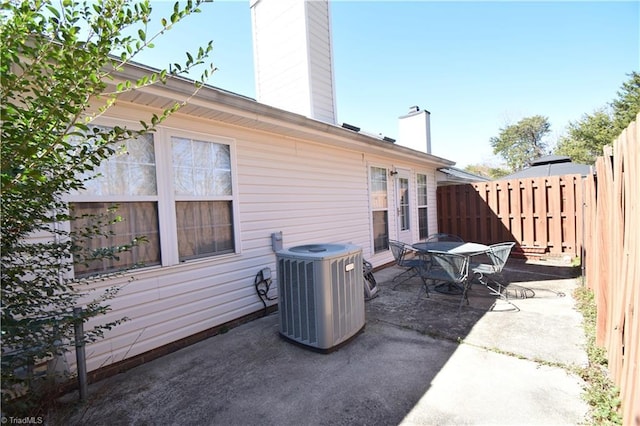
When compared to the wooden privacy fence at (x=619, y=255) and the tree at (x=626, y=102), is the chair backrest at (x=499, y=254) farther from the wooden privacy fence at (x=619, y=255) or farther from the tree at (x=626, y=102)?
the tree at (x=626, y=102)

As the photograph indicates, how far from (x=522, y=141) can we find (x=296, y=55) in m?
30.6

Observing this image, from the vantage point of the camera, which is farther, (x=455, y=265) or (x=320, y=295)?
(x=455, y=265)

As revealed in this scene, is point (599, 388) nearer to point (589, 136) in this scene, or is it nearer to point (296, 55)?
point (296, 55)

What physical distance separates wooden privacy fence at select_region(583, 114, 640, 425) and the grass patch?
0.07 metres

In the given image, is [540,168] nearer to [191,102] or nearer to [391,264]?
[391,264]

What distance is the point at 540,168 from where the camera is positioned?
9188 mm

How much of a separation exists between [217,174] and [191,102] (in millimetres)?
→ 920

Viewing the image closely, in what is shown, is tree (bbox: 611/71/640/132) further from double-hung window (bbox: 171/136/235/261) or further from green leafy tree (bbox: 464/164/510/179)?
double-hung window (bbox: 171/136/235/261)

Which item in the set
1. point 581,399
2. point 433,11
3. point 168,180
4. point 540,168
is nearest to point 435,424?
point 581,399

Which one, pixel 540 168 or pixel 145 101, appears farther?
pixel 540 168

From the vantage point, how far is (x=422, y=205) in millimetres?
8070

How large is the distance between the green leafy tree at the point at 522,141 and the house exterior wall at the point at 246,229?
94.9 ft

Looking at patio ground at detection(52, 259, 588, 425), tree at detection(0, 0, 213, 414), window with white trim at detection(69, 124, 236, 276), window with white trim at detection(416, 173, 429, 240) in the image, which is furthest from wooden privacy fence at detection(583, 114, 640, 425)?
window with white trim at detection(416, 173, 429, 240)

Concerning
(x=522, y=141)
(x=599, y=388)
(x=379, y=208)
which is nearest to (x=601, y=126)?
(x=522, y=141)
